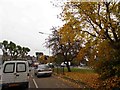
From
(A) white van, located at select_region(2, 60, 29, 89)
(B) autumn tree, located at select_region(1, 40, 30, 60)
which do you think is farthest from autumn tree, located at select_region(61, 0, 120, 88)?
(B) autumn tree, located at select_region(1, 40, 30, 60)

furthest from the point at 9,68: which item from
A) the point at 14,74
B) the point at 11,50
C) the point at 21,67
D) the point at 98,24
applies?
the point at 11,50

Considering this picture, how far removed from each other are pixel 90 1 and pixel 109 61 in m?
5.94

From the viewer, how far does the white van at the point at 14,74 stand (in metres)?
17.5

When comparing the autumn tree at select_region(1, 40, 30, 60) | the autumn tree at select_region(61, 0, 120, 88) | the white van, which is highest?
the autumn tree at select_region(1, 40, 30, 60)

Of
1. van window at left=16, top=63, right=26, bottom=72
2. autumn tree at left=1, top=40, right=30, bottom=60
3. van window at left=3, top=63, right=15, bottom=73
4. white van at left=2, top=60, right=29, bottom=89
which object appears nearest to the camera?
white van at left=2, top=60, right=29, bottom=89

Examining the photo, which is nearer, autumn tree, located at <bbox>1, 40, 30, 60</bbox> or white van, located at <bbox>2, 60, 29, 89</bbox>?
white van, located at <bbox>2, 60, 29, 89</bbox>

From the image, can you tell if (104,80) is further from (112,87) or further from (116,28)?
(116,28)

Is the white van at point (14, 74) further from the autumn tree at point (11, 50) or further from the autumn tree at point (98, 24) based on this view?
the autumn tree at point (11, 50)

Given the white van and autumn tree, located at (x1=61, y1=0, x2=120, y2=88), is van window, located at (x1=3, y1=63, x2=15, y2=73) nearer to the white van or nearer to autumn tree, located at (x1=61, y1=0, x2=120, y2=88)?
the white van

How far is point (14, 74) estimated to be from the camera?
1773 cm

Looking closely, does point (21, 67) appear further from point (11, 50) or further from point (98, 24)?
point (11, 50)

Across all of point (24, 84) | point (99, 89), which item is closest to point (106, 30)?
point (99, 89)

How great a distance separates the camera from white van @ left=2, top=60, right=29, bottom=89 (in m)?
17.5

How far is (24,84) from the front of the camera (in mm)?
18016
